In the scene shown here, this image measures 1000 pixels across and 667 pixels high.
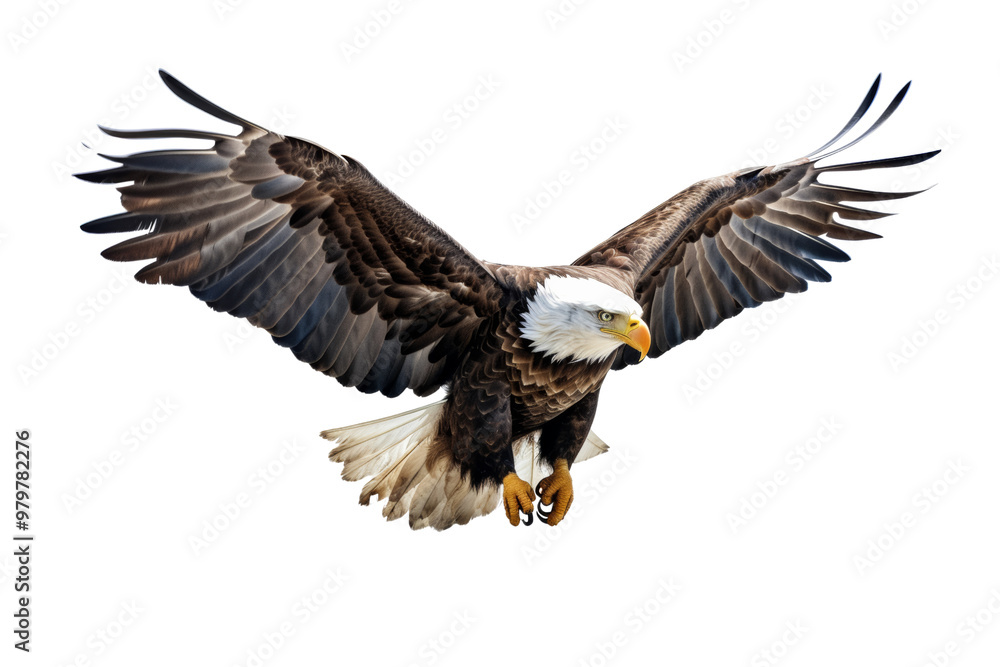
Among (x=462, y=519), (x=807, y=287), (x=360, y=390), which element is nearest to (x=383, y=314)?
(x=360, y=390)

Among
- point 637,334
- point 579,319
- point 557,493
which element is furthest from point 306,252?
point 557,493

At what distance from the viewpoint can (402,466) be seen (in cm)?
556

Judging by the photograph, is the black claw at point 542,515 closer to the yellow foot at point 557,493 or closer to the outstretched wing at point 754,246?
the yellow foot at point 557,493

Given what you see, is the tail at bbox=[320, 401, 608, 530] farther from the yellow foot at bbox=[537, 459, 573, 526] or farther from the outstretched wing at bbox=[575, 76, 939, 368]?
the outstretched wing at bbox=[575, 76, 939, 368]

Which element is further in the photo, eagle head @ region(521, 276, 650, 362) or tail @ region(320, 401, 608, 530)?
tail @ region(320, 401, 608, 530)

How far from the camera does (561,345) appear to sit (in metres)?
4.93

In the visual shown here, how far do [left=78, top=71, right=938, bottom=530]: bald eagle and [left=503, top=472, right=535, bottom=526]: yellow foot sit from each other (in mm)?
12

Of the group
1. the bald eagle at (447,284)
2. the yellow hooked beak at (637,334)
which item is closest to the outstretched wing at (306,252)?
the bald eagle at (447,284)

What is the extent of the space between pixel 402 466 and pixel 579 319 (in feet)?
4.74

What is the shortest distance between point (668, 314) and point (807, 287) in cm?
90

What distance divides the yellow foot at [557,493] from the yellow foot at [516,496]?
0.80ft

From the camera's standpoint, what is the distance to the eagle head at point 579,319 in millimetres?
4812

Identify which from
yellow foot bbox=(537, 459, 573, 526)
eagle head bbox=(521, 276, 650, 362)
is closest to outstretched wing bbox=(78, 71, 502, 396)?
eagle head bbox=(521, 276, 650, 362)

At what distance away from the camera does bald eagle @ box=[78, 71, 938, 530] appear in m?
4.43
